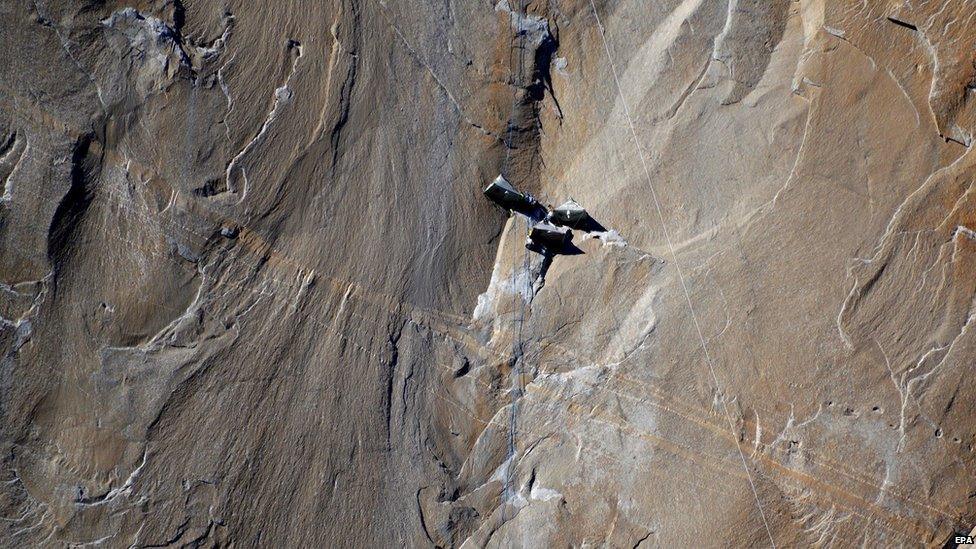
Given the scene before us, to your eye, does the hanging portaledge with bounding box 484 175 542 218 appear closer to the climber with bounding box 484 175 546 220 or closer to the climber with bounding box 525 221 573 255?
the climber with bounding box 484 175 546 220

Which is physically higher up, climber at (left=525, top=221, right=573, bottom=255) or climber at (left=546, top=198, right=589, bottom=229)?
climber at (left=546, top=198, right=589, bottom=229)

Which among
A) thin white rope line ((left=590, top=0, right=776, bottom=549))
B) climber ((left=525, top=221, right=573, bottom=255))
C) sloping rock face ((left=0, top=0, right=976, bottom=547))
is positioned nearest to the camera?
sloping rock face ((left=0, top=0, right=976, bottom=547))

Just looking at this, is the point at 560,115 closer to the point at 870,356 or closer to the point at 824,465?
the point at 870,356

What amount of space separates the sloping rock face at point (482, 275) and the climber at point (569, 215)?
0.13m

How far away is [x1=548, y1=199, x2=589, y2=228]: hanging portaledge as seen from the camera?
4.46 m

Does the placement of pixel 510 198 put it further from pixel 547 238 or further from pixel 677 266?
pixel 677 266

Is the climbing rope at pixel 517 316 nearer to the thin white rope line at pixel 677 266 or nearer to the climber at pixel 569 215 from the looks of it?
the climber at pixel 569 215

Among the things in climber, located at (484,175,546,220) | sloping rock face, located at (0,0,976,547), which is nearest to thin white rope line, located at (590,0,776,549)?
sloping rock face, located at (0,0,976,547)

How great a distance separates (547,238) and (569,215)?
0.69 feet

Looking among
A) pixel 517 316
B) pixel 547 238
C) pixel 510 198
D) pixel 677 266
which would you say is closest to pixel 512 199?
pixel 510 198

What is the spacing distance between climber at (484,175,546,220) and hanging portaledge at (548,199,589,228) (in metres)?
0.11

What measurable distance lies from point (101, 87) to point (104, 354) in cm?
156

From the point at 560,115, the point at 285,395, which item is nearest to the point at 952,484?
the point at 560,115

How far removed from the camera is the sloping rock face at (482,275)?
4.01 metres
